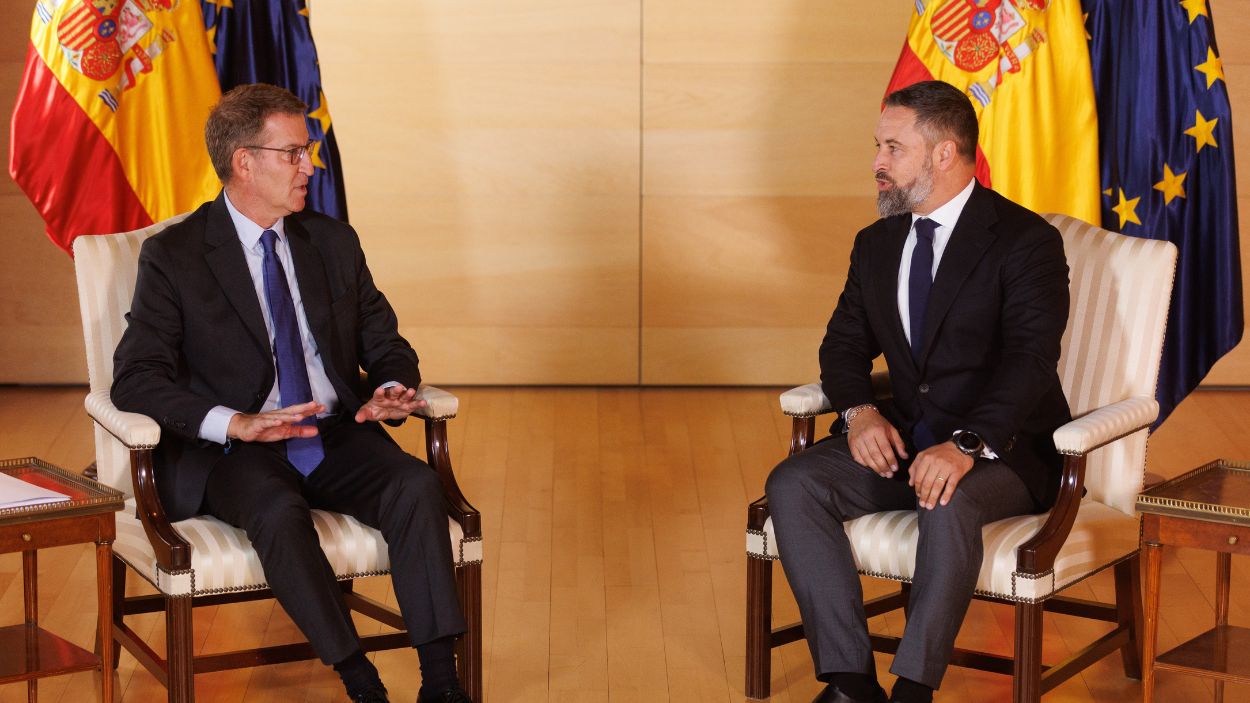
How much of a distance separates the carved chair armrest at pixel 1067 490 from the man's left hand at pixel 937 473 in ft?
0.58

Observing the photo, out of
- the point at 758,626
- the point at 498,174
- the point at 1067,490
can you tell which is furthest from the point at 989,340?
the point at 498,174

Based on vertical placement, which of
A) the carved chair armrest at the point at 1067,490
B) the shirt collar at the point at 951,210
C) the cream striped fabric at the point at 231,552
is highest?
the shirt collar at the point at 951,210

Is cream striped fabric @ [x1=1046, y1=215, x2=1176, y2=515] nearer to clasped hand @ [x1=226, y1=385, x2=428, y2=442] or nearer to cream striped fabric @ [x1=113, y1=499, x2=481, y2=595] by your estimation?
cream striped fabric @ [x1=113, y1=499, x2=481, y2=595]

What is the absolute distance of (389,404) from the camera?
3.32 m

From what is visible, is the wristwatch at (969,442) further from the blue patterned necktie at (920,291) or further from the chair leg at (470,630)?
the chair leg at (470,630)

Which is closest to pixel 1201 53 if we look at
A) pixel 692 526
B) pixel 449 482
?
pixel 692 526

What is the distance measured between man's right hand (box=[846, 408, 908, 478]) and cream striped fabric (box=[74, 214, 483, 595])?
0.82 metres

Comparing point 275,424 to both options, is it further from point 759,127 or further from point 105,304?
point 759,127

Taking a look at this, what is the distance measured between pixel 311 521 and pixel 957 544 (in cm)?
126

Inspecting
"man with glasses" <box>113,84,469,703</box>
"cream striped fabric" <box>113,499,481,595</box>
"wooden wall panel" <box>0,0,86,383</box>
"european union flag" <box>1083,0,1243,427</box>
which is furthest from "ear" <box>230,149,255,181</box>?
"wooden wall panel" <box>0,0,86,383</box>

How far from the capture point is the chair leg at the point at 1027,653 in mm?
2971

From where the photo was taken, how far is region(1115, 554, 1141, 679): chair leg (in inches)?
133

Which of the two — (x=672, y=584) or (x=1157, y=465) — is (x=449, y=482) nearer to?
(x=672, y=584)

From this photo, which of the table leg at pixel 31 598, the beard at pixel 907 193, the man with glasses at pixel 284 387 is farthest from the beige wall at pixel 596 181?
the table leg at pixel 31 598
